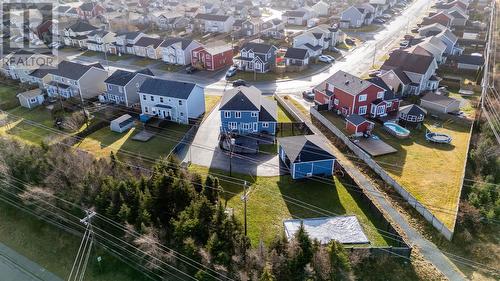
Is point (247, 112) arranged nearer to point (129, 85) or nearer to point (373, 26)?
point (129, 85)

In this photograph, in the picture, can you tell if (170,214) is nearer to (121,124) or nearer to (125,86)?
(121,124)

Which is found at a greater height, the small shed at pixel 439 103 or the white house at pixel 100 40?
the white house at pixel 100 40

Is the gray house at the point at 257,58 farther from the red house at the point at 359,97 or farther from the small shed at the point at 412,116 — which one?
the small shed at the point at 412,116

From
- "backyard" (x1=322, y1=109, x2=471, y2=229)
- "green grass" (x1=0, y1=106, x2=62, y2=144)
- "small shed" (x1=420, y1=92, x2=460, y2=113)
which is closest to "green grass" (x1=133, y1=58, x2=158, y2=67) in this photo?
"green grass" (x1=0, y1=106, x2=62, y2=144)

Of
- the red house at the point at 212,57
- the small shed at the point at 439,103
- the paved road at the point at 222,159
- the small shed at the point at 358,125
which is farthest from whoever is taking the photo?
the red house at the point at 212,57

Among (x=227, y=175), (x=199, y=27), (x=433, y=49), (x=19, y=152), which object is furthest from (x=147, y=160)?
(x=199, y=27)

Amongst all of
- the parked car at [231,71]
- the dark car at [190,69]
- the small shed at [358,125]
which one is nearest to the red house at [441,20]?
the parked car at [231,71]

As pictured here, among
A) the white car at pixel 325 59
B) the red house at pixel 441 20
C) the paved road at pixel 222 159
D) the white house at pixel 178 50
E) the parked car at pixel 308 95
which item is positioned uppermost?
the red house at pixel 441 20

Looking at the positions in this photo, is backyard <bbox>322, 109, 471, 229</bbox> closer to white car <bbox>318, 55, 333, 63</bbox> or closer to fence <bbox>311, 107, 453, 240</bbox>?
fence <bbox>311, 107, 453, 240</bbox>
